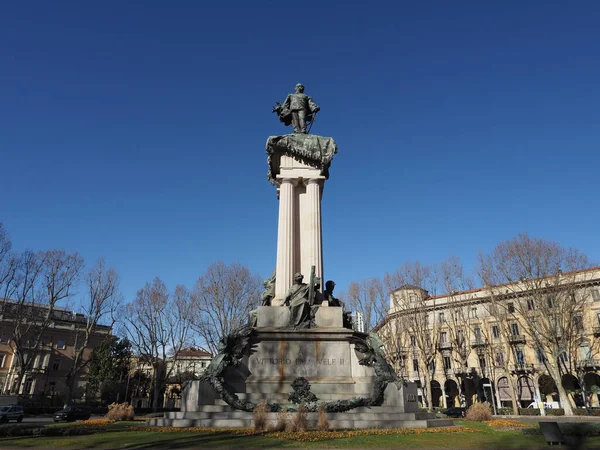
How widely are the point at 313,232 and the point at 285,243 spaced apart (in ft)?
4.09

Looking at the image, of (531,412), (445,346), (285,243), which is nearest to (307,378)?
(285,243)

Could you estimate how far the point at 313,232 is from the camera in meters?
16.6

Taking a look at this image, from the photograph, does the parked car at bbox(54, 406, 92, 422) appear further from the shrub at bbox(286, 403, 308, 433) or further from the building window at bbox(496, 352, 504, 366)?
the building window at bbox(496, 352, 504, 366)

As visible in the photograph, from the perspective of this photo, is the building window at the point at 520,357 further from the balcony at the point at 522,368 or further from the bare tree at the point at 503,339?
the balcony at the point at 522,368

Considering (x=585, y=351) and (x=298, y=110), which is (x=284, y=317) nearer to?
(x=298, y=110)

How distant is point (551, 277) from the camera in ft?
120

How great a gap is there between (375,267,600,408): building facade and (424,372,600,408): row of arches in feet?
0.38

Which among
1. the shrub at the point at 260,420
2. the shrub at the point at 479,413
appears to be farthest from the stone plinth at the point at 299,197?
the shrub at the point at 479,413

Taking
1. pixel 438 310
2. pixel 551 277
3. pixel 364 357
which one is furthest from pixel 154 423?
pixel 438 310

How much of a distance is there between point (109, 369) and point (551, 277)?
49748 millimetres

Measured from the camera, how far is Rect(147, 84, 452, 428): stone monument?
11422 mm

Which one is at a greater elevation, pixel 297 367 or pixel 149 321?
pixel 149 321

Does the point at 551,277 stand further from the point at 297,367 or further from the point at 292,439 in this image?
the point at 292,439

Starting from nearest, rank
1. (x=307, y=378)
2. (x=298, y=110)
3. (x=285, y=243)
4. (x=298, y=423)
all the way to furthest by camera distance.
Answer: (x=298, y=423) → (x=307, y=378) → (x=285, y=243) → (x=298, y=110)
